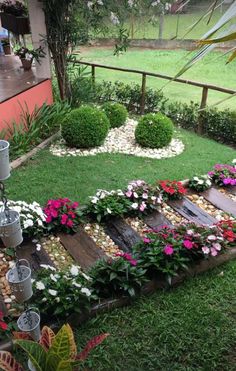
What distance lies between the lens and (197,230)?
273 centimetres

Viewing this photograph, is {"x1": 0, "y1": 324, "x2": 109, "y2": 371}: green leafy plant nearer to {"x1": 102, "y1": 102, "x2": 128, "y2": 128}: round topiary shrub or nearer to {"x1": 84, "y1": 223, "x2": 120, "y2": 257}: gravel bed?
{"x1": 84, "y1": 223, "x2": 120, "y2": 257}: gravel bed

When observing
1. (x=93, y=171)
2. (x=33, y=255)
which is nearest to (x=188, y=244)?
(x=33, y=255)

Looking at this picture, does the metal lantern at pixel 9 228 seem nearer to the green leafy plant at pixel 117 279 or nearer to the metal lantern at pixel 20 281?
the metal lantern at pixel 20 281

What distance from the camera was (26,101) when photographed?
16.4 ft

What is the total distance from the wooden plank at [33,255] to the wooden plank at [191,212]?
135 centimetres

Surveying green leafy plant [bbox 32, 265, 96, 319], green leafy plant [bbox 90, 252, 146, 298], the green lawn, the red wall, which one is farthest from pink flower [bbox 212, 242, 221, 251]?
the green lawn

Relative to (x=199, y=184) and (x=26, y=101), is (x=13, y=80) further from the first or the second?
(x=199, y=184)

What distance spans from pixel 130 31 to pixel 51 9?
167cm

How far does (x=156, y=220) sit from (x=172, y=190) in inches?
16.8

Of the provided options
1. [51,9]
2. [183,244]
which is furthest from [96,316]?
[51,9]

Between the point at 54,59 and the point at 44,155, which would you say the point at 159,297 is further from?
the point at 54,59

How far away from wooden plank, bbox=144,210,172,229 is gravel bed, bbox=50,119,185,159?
167 centimetres

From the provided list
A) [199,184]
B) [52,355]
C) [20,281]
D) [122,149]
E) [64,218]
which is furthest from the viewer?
[122,149]

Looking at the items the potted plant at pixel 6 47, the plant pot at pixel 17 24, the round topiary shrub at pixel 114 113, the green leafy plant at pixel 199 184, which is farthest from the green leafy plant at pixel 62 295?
the potted plant at pixel 6 47
